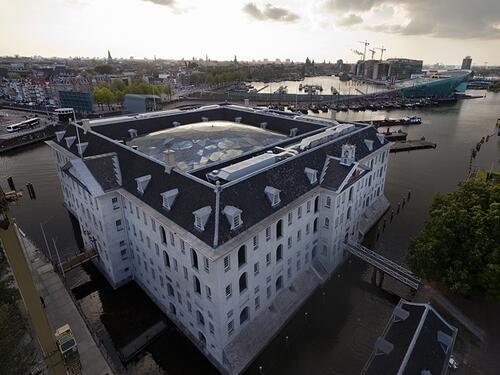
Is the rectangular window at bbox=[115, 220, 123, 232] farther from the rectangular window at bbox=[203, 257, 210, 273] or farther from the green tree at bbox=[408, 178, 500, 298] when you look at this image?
the green tree at bbox=[408, 178, 500, 298]

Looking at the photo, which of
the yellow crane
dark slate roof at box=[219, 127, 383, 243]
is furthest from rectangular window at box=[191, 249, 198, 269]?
the yellow crane

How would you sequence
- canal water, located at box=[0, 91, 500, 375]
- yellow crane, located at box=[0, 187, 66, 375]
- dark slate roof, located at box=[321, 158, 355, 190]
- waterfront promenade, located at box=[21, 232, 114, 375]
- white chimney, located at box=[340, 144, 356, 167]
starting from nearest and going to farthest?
yellow crane, located at box=[0, 187, 66, 375], waterfront promenade, located at box=[21, 232, 114, 375], canal water, located at box=[0, 91, 500, 375], dark slate roof, located at box=[321, 158, 355, 190], white chimney, located at box=[340, 144, 356, 167]

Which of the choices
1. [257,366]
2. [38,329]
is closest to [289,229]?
[257,366]

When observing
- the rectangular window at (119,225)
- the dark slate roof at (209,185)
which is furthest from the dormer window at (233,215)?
the rectangular window at (119,225)

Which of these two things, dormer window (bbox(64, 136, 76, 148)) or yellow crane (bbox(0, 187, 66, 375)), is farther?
dormer window (bbox(64, 136, 76, 148))

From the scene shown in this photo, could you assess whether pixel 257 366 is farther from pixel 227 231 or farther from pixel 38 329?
pixel 38 329

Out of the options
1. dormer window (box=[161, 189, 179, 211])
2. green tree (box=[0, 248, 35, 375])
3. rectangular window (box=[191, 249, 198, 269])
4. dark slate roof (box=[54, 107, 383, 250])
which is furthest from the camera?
dormer window (box=[161, 189, 179, 211])

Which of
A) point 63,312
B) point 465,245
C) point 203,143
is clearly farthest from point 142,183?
point 465,245
